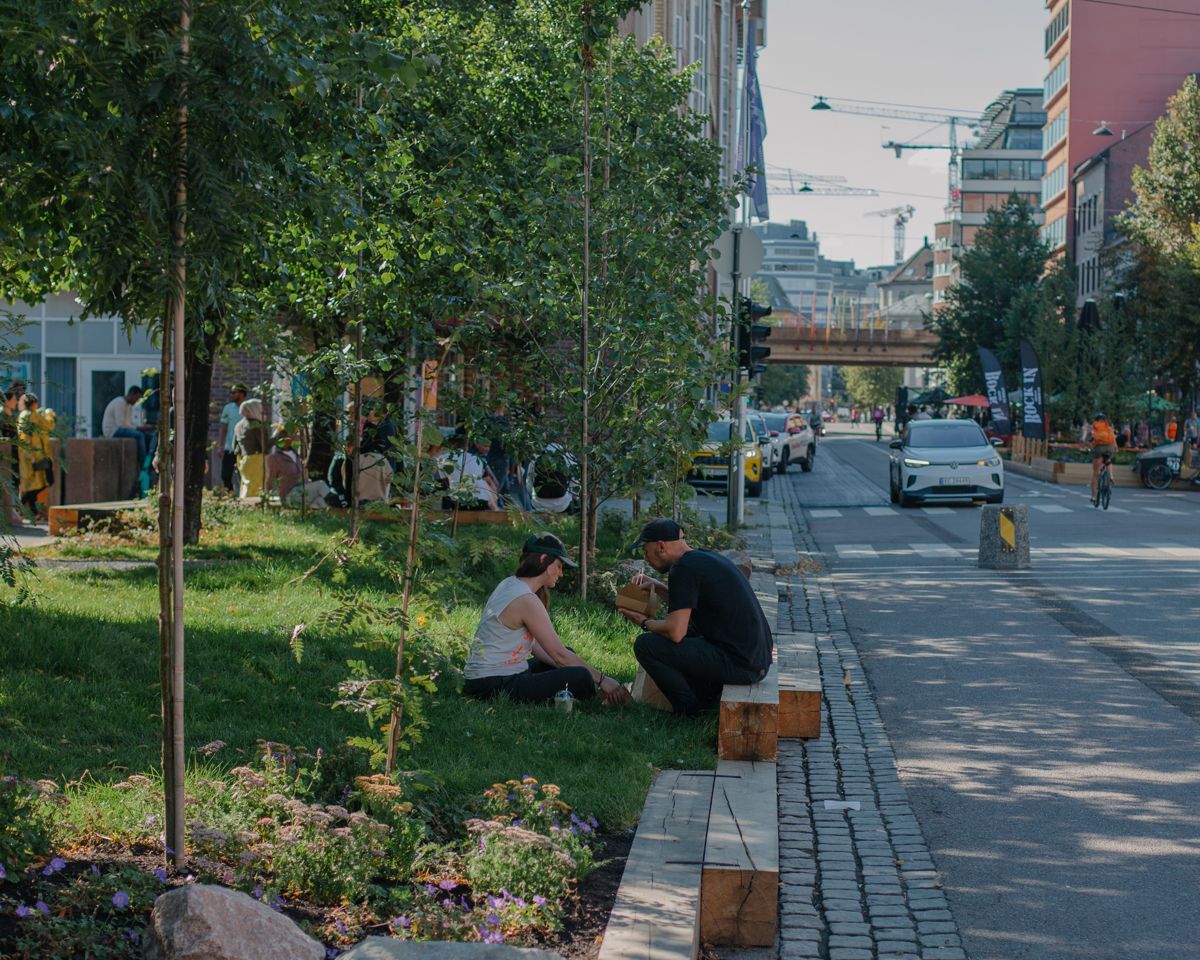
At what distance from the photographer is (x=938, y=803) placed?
7.53 metres

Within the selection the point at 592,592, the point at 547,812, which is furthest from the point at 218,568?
the point at 547,812

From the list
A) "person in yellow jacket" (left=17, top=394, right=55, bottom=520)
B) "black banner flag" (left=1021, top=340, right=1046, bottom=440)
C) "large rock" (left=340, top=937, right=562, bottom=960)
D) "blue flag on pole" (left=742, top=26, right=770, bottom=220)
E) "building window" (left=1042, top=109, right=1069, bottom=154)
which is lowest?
"large rock" (left=340, top=937, right=562, bottom=960)

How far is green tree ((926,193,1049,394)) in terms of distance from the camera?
83375 mm

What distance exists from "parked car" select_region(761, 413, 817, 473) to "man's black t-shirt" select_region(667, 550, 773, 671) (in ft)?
124

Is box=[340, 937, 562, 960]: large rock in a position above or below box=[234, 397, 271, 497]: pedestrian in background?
below

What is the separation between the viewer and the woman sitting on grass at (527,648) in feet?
28.8

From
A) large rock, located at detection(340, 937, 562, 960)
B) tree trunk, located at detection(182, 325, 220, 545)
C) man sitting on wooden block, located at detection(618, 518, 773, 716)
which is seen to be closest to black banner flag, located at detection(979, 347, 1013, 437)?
tree trunk, located at detection(182, 325, 220, 545)

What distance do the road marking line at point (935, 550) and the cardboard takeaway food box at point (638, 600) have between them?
10.8 m

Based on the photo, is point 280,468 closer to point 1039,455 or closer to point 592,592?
point 592,592

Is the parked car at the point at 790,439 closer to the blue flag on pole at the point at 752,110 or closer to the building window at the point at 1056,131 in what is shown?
the blue flag on pole at the point at 752,110

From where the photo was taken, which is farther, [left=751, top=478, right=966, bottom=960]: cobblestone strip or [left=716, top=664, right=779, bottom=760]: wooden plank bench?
[left=716, top=664, right=779, bottom=760]: wooden plank bench

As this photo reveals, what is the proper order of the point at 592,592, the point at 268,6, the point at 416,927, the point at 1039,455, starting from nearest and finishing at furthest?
1. the point at 416,927
2. the point at 268,6
3. the point at 592,592
4. the point at 1039,455

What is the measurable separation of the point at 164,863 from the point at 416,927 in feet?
3.37

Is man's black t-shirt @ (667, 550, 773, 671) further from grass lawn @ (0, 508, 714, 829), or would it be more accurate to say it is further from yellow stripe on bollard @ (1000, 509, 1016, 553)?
yellow stripe on bollard @ (1000, 509, 1016, 553)
